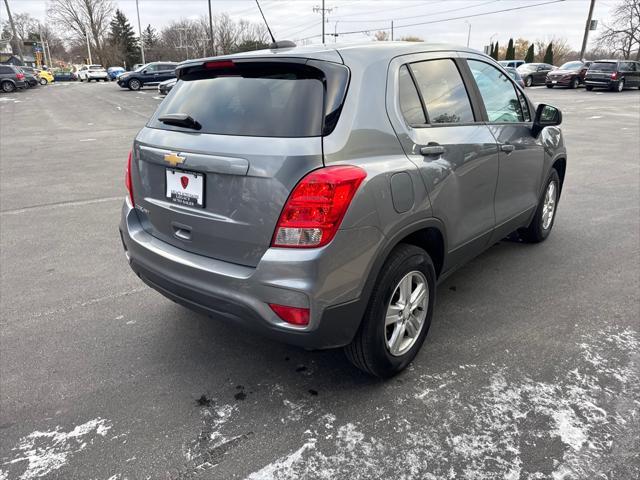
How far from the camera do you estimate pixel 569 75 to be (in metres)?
29.4

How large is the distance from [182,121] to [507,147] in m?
2.27

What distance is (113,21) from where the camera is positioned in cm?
8056

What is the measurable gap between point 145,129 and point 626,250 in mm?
4421

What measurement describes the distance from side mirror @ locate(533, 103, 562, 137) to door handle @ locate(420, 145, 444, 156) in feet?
5.21

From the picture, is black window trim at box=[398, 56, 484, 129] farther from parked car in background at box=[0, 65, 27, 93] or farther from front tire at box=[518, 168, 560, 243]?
parked car in background at box=[0, 65, 27, 93]

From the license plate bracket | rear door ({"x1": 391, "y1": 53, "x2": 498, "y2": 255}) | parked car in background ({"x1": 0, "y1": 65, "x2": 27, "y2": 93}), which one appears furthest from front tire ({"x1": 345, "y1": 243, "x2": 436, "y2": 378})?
parked car in background ({"x1": 0, "y1": 65, "x2": 27, "y2": 93})

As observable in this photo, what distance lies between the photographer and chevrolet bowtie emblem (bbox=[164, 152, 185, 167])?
96.9 inches

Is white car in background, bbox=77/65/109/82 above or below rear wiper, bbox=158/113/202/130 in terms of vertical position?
below

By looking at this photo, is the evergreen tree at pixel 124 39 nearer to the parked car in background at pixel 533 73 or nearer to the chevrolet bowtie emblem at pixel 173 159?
the parked car in background at pixel 533 73

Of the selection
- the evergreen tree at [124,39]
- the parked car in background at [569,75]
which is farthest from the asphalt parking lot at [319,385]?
the evergreen tree at [124,39]

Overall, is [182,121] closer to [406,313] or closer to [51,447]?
[406,313]

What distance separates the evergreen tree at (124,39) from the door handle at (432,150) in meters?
87.5

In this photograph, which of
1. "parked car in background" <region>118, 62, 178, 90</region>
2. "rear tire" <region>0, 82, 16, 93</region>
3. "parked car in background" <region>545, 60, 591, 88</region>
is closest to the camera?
"parked car in background" <region>545, 60, 591, 88</region>

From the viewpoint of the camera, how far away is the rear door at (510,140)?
3445 mm
